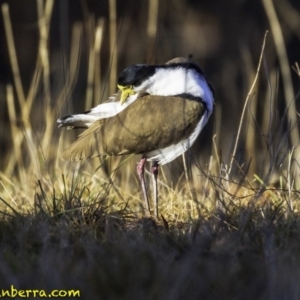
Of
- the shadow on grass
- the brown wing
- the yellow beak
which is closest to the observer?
the shadow on grass

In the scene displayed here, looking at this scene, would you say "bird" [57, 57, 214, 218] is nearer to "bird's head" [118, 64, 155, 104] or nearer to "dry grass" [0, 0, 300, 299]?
"bird's head" [118, 64, 155, 104]

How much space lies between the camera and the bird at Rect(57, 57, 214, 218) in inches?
217

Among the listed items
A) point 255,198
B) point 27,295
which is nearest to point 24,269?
point 27,295

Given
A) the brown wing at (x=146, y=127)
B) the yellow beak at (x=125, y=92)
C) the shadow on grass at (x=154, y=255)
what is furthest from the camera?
the yellow beak at (x=125, y=92)

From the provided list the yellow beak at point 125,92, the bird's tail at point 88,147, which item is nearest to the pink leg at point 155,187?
the bird's tail at point 88,147

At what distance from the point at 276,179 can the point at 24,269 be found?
2934mm

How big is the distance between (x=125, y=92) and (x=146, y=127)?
263mm

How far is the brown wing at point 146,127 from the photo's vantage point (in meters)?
5.49

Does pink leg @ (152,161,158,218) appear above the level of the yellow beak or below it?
below

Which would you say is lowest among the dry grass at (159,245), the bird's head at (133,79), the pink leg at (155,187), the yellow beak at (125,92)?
the pink leg at (155,187)

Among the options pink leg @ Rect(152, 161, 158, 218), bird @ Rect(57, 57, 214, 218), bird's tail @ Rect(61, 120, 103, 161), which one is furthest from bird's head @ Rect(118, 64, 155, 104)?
pink leg @ Rect(152, 161, 158, 218)

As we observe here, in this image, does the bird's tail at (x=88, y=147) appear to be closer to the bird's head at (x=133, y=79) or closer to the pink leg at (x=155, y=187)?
the bird's head at (x=133, y=79)

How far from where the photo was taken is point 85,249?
3.88m

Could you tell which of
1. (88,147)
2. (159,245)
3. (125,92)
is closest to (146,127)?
(125,92)
